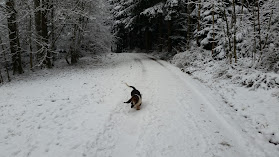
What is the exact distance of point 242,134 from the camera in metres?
5.08

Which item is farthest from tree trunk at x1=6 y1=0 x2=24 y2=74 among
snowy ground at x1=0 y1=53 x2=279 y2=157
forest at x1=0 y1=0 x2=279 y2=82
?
snowy ground at x1=0 y1=53 x2=279 y2=157

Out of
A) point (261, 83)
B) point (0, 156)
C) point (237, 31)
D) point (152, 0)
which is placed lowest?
point (0, 156)

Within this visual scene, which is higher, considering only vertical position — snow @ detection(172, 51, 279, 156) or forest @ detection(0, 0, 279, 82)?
forest @ detection(0, 0, 279, 82)

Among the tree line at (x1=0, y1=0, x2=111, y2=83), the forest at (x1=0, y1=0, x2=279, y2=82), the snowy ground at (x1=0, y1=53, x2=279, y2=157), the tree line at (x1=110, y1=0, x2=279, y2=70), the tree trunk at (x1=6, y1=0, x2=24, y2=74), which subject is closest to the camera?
the snowy ground at (x1=0, y1=53, x2=279, y2=157)

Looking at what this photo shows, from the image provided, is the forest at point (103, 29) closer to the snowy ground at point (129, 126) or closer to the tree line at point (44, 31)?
the tree line at point (44, 31)

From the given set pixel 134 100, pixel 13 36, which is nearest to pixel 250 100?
pixel 134 100

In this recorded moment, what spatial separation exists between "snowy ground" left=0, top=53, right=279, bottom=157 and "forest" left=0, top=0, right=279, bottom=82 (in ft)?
15.6

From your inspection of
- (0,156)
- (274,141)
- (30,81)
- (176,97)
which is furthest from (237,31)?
(30,81)

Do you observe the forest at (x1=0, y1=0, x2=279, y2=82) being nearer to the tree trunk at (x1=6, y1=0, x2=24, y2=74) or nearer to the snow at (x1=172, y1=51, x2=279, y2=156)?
the tree trunk at (x1=6, y1=0, x2=24, y2=74)

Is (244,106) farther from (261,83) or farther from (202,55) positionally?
(202,55)

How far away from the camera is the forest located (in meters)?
9.73

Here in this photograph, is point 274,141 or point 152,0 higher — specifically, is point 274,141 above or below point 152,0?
below

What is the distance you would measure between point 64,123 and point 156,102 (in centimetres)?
372

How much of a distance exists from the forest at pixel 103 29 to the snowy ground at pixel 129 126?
475cm
